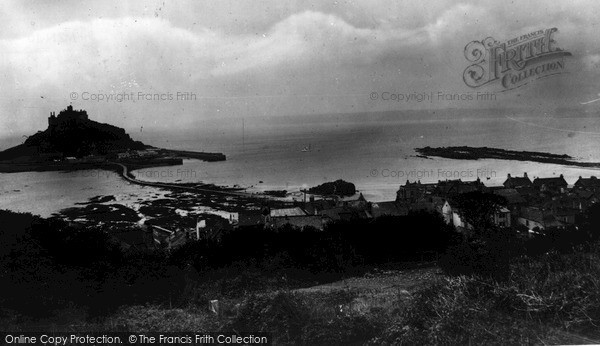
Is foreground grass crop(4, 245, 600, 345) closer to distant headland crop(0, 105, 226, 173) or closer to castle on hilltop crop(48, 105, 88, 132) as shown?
distant headland crop(0, 105, 226, 173)

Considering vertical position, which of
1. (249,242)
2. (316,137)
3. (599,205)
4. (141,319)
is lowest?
(141,319)

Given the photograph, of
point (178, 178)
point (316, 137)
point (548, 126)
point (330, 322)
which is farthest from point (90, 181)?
point (548, 126)

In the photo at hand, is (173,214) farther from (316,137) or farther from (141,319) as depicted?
(316,137)

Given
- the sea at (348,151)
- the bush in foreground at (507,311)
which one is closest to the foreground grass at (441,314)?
the bush in foreground at (507,311)

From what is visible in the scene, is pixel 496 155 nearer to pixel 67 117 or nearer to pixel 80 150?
pixel 80 150

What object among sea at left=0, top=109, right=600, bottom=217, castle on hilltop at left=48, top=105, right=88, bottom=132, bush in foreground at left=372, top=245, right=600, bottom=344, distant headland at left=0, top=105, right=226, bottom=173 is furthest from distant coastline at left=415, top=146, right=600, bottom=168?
castle on hilltop at left=48, top=105, right=88, bottom=132

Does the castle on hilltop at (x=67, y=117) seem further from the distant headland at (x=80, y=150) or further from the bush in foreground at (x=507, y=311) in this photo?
the bush in foreground at (x=507, y=311)

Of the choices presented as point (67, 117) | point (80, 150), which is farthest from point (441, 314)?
point (67, 117)
